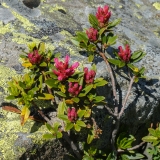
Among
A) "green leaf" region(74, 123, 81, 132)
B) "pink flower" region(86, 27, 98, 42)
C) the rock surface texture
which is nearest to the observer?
"green leaf" region(74, 123, 81, 132)

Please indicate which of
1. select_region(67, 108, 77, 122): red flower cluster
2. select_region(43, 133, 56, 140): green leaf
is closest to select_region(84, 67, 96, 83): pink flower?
select_region(67, 108, 77, 122): red flower cluster

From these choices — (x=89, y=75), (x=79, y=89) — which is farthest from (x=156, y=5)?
(x=79, y=89)

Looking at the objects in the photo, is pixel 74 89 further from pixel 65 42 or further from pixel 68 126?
pixel 65 42

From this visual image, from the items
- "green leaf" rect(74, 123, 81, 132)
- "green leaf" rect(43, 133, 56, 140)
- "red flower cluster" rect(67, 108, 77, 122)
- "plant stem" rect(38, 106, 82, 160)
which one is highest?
"red flower cluster" rect(67, 108, 77, 122)

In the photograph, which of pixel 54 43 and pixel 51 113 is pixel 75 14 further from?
pixel 51 113

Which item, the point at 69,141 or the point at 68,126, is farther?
the point at 69,141

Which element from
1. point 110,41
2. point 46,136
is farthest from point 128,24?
point 46,136

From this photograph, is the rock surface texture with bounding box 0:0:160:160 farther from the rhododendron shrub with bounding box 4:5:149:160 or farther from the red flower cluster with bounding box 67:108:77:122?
the red flower cluster with bounding box 67:108:77:122
